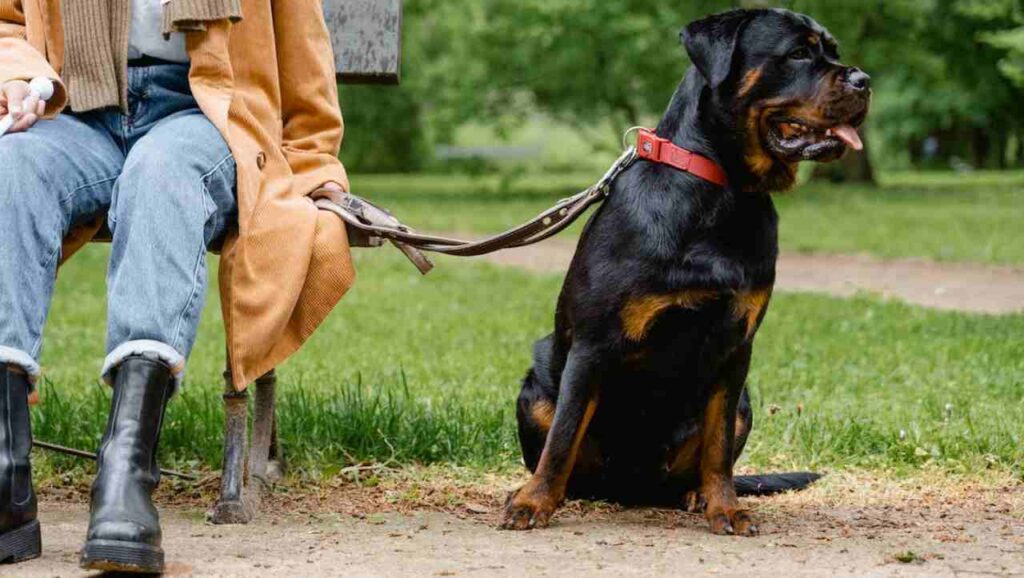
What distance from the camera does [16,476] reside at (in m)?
3.37

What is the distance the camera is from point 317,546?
3.65m

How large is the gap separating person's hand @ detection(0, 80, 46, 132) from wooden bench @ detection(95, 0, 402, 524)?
1.53 ft

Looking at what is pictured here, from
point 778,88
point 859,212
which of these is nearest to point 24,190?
point 778,88

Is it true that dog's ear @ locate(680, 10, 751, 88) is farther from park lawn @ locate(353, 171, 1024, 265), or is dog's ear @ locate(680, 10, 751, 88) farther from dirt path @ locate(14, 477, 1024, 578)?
park lawn @ locate(353, 171, 1024, 265)

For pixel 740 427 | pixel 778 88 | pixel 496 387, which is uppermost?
pixel 778 88

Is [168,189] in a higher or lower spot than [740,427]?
higher

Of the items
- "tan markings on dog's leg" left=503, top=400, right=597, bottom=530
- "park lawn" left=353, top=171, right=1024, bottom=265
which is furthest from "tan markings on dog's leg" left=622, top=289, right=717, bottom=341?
"park lawn" left=353, top=171, right=1024, bottom=265

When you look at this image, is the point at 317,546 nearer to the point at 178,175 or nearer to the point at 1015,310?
the point at 178,175

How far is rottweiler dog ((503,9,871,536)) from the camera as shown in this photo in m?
3.75

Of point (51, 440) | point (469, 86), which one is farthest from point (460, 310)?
point (469, 86)

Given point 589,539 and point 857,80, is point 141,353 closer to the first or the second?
point 589,539

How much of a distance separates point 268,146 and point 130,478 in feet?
3.79

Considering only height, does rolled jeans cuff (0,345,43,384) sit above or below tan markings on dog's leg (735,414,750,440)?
above

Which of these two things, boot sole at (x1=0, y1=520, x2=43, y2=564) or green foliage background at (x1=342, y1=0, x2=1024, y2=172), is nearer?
boot sole at (x1=0, y1=520, x2=43, y2=564)
